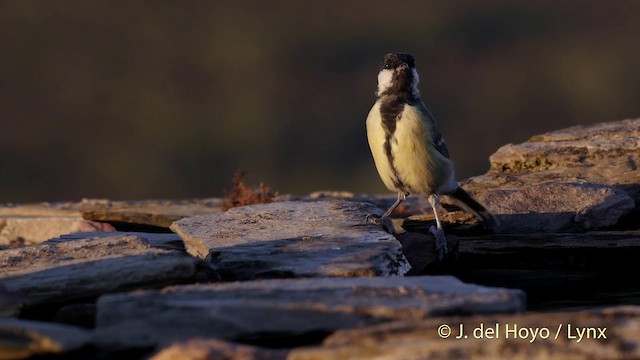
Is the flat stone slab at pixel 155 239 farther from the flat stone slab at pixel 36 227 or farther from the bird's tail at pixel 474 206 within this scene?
the bird's tail at pixel 474 206

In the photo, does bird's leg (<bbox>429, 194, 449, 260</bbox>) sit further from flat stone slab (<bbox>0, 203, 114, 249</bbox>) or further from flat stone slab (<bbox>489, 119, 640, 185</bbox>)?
flat stone slab (<bbox>0, 203, 114, 249</bbox>)

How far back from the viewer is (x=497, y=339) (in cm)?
385

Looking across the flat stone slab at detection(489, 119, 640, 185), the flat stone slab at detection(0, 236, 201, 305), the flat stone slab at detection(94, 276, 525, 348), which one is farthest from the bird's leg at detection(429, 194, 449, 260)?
the flat stone slab at detection(94, 276, 525, 348)

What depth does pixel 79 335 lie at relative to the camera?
402cm

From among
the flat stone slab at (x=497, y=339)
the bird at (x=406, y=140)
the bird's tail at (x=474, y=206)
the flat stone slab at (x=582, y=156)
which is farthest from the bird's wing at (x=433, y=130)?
the flat stone slab at (x=497, y=339)

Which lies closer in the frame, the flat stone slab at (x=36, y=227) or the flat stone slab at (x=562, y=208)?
the flat stone slab at (x=562, y=208)

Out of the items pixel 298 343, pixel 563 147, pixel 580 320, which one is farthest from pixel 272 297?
pixel 563 147

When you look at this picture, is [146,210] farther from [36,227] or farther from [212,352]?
[212,352]

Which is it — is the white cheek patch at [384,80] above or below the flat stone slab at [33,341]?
above

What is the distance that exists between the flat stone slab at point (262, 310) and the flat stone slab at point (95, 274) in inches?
30.5

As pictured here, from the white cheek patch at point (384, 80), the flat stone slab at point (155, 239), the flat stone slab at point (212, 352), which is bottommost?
the flat stone slab at point (212, 352)

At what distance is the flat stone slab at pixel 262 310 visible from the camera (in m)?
4.20

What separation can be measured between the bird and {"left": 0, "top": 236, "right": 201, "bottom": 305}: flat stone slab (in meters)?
1.81

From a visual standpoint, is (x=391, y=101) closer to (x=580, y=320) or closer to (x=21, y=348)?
(x=580, y=320)
